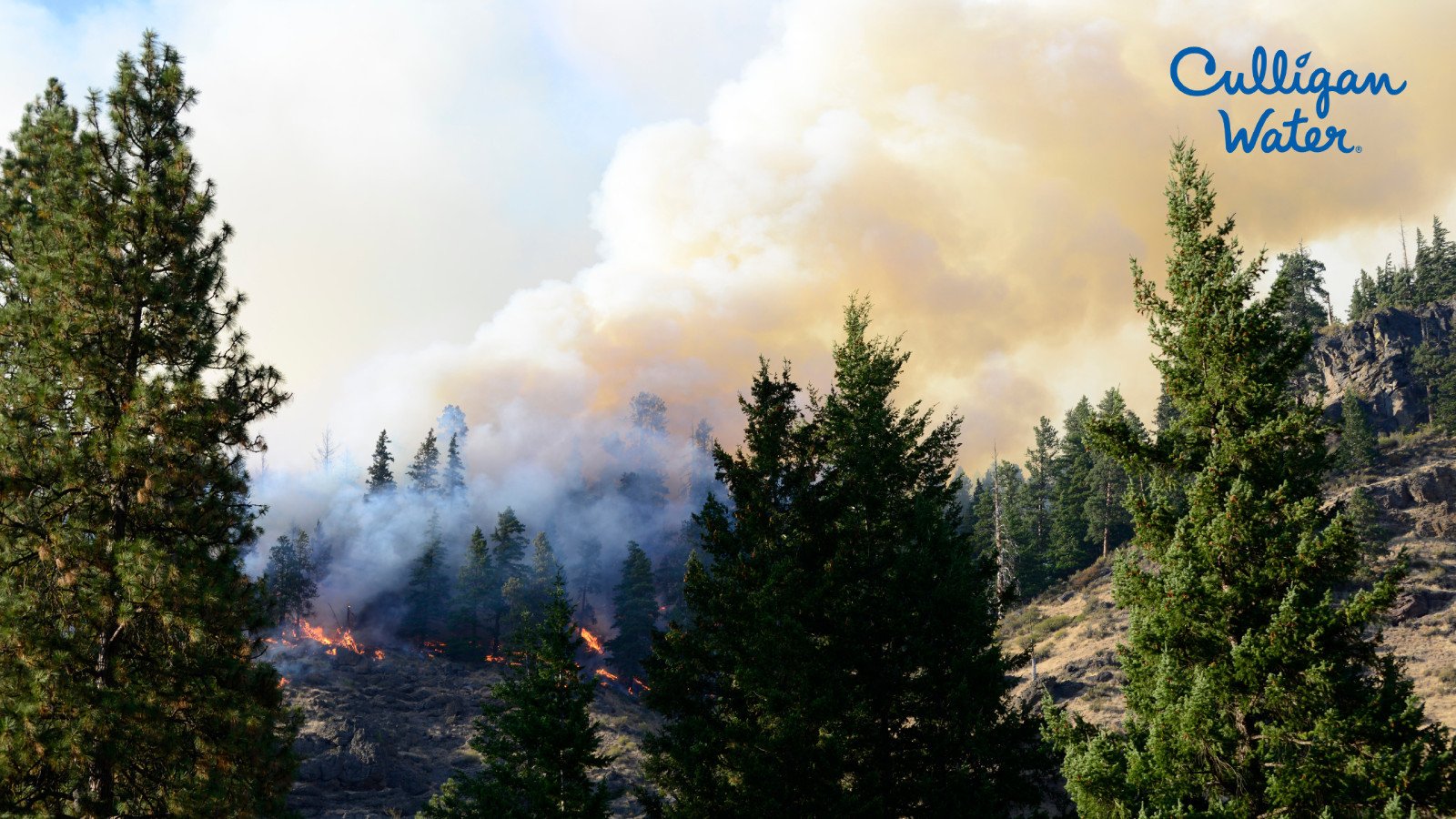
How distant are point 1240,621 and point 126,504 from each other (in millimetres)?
15620

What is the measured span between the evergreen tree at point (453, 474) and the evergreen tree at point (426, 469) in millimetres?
1820

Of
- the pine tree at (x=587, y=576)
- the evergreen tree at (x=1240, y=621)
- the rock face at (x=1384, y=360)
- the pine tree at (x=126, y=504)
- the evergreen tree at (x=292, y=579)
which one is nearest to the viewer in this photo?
the evergreen tree at (x=1240, y=621)

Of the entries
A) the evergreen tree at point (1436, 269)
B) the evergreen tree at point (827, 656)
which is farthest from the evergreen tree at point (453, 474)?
the evergreen tree at point (1436, 269)

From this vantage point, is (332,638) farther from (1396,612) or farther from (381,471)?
(1396,612)

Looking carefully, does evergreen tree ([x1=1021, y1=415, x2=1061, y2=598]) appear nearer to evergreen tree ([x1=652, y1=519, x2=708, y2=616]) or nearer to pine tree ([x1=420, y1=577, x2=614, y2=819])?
evergreen tree ([x1=652, y1=519, x2=708, y2=616])

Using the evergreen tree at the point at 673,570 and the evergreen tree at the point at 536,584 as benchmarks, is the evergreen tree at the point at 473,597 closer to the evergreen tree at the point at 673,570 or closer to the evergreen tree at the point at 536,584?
the evergreen tree at the point at 536,584

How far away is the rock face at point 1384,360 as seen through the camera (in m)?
92.1

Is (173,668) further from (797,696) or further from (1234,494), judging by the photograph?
(1234,494)

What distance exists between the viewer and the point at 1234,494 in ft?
31.3

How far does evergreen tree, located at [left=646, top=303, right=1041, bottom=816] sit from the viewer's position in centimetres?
1588

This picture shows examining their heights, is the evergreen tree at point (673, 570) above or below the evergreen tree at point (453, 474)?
below

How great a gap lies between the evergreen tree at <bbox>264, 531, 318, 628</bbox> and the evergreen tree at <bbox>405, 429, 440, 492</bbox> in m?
24.1

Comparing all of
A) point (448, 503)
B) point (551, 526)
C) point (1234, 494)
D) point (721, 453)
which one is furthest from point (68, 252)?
point (551, 526)

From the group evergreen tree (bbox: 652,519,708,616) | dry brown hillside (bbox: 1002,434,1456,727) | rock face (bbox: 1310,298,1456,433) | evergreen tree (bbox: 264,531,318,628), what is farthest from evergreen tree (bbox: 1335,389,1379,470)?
evergreen tree (bbox: 264,531,318,628)
